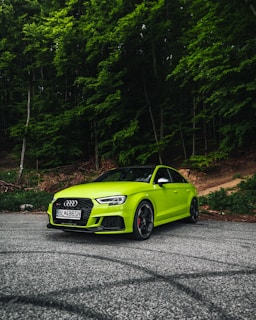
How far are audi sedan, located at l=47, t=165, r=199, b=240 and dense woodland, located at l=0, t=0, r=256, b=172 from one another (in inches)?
365

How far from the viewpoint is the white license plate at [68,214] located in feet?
17.1

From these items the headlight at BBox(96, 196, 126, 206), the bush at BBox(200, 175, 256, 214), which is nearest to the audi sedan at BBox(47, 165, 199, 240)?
the headlight at BBox(96, 196, 126, 206)

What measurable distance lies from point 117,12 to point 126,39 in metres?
2.05

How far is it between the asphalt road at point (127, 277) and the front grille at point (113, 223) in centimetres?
34

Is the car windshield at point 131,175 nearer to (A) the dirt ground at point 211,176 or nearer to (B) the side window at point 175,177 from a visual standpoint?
(B) the side window at point 175,177

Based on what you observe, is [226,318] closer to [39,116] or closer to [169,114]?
[169,114]

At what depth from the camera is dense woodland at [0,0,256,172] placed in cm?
1702

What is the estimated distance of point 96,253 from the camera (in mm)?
4527

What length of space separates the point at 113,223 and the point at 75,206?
2.58 ft

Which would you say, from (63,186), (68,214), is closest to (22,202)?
(63,186)

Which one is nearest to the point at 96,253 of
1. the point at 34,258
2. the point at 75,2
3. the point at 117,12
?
the point at 34,258

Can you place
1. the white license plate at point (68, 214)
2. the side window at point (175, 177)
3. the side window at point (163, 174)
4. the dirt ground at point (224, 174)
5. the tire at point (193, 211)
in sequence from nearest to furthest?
1. the white license plate at point (68, 214)
2. the side window at point (163, 174)
3. the side window at point (175, 177)
4. the tire at point (193, 211)
5. the dirt ground at point (224, 174)

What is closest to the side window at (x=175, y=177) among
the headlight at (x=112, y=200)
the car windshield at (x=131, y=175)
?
the car windshield at (x=131, y=175)

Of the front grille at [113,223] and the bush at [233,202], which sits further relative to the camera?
the bush at [233,202]
